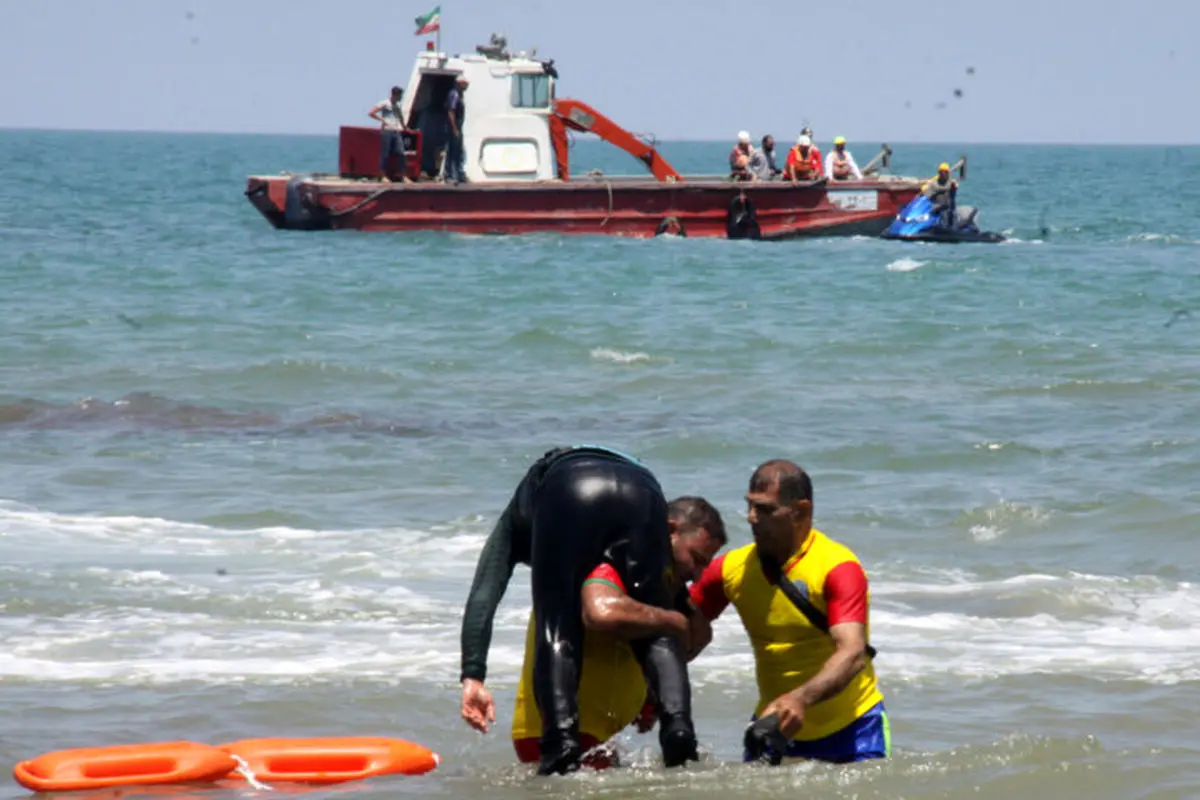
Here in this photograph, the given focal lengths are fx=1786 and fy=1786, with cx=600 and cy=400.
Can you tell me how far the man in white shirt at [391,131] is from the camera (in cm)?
2711

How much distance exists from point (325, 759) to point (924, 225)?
25074 millimetres

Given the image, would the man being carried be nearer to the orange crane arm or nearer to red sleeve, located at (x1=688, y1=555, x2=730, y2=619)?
red sleeve, located at (x1=688, y1=555, x2=730, y2=619)

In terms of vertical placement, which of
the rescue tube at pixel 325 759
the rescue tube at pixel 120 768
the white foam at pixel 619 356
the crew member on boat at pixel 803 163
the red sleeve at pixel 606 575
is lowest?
the white foam at pixel 619 356

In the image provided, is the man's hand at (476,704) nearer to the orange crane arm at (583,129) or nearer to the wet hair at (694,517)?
the wet hair at (694,517)

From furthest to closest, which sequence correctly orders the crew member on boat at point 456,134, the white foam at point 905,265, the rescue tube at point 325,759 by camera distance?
the white foam at point 905,265, the crew member on boat at point 456,134, the rescue tube at point 325,759

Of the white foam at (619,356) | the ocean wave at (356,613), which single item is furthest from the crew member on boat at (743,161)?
the ocean wave at (356,613)

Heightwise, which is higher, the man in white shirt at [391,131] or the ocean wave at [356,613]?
the man in white shirt at [391,131]

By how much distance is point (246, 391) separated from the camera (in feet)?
52.3

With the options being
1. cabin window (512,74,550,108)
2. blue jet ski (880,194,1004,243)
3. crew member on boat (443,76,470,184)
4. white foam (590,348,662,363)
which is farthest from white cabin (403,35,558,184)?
white foam (590,348,662,363)

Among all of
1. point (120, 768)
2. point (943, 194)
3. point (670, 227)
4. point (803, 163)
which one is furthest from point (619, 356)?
point (120, 768)

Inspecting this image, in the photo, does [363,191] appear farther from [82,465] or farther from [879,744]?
[879,744]

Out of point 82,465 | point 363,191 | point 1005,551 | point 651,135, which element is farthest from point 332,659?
point 651,135

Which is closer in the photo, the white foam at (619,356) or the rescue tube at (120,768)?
the rescue tube at (120,768)

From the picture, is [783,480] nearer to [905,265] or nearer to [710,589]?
[710,589]
